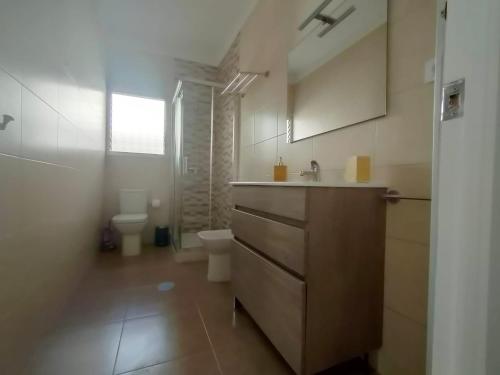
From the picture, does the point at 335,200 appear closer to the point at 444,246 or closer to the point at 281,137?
the point at 444,246

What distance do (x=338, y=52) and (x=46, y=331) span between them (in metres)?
2.33

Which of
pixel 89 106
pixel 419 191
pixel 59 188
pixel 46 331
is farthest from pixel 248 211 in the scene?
pixel 89 106

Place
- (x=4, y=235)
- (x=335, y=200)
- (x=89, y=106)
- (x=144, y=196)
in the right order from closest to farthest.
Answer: (x=4, y=235)
(x=335, y=200)
(x=89, y=106)
(x=144, y=196)

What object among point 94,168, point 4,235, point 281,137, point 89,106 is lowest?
point 4,235

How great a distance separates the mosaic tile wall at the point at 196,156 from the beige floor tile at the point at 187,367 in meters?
1.87

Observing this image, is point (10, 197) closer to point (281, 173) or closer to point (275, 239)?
point (275, 239)

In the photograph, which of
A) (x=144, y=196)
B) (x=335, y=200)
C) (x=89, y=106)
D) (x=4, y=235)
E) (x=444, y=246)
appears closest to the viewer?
(x=444, y=246)

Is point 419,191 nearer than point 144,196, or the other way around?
point 419,191

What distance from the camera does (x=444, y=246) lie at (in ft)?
1.16

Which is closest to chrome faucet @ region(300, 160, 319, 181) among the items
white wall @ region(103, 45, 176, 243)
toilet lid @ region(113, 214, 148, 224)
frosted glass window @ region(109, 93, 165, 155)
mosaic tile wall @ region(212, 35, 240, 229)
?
mosaic tile wall @ region(212, 35, 240, 229)

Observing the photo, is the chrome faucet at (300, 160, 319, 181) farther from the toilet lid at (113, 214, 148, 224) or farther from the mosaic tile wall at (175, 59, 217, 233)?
the toilet lid at (113, 214, 148, 224)

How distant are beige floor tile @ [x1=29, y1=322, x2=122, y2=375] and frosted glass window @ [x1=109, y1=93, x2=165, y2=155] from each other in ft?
7.91

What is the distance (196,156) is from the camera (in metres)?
3.03

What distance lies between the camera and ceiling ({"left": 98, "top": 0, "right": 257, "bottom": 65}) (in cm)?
231
